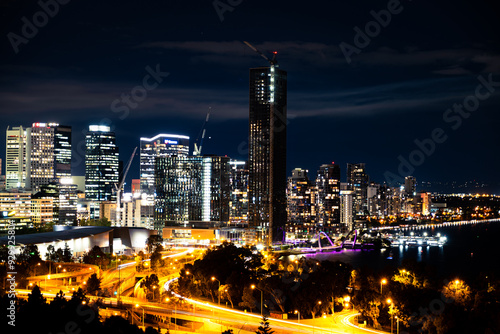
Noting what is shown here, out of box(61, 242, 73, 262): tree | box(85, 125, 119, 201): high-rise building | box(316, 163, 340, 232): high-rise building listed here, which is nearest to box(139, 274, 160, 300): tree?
box(61, 242, 73, 262): tree

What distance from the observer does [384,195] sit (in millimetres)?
107812

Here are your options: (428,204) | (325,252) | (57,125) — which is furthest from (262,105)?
(428,204)

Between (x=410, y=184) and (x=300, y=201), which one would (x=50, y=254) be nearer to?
(x=300, y=201)

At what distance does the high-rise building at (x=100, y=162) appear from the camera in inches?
3378

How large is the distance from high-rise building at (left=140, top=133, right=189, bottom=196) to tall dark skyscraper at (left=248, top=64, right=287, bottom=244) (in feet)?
109

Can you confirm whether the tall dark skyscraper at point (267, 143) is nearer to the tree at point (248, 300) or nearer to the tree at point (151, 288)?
the tree at point (151, 288)

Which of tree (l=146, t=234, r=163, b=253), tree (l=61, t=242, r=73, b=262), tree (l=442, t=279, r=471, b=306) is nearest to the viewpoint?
tree (l=442, t=279, r=471, b=306)

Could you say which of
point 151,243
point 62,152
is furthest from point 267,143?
point 62,152

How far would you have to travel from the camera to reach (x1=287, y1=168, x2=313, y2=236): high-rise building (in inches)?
3039

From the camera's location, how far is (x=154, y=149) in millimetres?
95938

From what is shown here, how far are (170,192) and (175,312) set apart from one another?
46.8 meters

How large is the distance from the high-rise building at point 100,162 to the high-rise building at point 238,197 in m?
21.8

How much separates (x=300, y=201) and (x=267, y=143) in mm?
19043

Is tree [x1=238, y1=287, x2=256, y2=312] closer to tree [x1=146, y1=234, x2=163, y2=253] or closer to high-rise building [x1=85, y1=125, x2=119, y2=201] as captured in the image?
tree [x1=146, y1=234, x2=163, y2=253]
